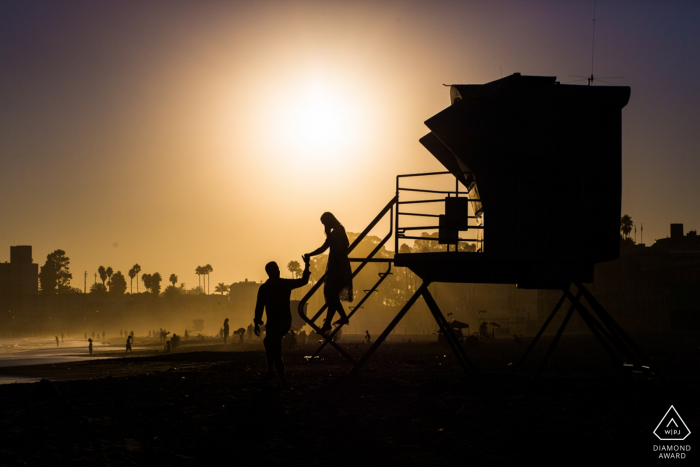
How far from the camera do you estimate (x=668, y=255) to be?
89.8 m

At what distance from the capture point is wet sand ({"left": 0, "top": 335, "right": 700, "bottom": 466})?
802 centimetres

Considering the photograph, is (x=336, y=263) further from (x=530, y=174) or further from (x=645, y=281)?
(x=645, y=281)

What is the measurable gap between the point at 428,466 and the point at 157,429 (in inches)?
164

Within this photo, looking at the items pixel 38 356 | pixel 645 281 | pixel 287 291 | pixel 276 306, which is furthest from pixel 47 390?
pixel 645 281

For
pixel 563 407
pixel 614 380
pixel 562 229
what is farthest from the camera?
pixel 614 380

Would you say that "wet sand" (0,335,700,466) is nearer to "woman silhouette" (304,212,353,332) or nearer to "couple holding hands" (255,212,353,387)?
"couple holding hands" (255,212,353,387)

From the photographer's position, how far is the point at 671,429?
8891 mm

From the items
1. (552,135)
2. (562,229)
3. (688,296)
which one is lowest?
(688,296)

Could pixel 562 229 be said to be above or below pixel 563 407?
above

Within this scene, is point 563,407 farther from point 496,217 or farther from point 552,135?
point 552,135

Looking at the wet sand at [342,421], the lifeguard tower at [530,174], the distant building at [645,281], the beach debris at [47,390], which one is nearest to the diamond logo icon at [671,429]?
the wet sand at [342,421]

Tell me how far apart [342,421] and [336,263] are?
217 inches

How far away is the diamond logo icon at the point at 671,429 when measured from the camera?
8.51 m

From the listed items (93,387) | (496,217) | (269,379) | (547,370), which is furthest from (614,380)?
(93,387)
